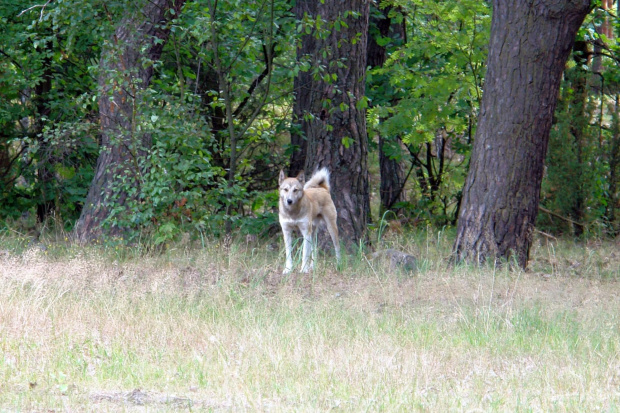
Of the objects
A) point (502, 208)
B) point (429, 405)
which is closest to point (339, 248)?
point (502, 208)

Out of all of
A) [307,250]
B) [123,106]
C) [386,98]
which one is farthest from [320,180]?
[386,98]

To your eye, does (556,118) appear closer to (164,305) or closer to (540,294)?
(540,294)

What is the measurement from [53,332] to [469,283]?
15.7 feet

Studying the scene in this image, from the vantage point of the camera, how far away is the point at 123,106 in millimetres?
11906

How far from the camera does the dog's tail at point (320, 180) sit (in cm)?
1160

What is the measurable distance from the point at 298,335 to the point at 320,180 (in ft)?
16.2

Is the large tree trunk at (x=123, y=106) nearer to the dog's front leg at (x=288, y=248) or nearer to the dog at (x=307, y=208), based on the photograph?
the dog at (x=307, y=208)

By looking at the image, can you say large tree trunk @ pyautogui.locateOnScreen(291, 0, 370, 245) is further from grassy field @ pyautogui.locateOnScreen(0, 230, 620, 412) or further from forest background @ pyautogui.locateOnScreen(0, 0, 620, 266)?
grassy field @ pyautogui.locateOnScreen(0, 230, 620, 412)

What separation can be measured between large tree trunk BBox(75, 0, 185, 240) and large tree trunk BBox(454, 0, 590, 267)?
15.4 feet

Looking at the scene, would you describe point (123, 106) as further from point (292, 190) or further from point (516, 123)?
point (516, 123)

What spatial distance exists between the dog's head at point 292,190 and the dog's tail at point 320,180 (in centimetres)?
38

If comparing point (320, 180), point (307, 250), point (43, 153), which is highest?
point (320, 180)

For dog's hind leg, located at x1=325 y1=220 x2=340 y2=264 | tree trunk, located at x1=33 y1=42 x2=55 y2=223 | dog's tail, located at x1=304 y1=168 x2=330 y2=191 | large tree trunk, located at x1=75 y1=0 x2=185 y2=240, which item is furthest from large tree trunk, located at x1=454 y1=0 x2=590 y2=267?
tree trunk, located at x1=33 y1=42 x2=55 y2=223

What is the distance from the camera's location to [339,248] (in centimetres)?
1167
